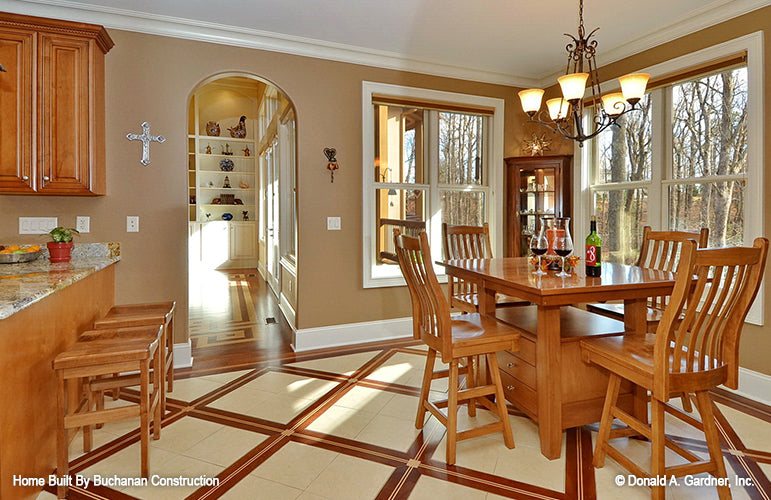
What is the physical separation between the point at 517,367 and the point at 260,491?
1425 millimetres

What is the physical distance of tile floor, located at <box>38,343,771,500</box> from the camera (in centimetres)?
184

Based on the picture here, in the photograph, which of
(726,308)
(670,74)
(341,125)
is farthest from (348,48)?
(726,308)

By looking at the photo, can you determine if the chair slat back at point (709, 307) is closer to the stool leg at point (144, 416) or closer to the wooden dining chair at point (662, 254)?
the wooden dining chair at point (662, 254)

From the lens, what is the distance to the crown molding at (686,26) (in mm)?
2934

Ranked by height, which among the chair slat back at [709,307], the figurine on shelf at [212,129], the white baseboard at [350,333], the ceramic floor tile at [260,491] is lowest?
the ceramic floor tile at [260,491]

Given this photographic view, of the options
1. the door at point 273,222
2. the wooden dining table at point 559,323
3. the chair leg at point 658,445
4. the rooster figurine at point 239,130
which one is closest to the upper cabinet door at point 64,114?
the door at point 273,222

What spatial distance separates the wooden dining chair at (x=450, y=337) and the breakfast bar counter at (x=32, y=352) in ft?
5.14

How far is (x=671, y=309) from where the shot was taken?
5.13ft

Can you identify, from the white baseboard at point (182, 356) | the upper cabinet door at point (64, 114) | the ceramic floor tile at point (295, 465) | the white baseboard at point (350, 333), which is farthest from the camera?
the white baseboard at point (350, 333)

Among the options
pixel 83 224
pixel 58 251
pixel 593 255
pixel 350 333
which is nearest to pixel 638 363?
pixel 593 255

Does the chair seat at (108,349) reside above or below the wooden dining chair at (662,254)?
below

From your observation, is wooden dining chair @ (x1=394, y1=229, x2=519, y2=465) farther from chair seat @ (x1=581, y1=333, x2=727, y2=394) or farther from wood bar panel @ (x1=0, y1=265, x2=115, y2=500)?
wood bar panel @ (x1=0, y1=265, x2=115, y2=500)

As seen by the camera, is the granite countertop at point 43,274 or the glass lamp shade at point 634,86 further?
the glass lamp shade at point 634,86

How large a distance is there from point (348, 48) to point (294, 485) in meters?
3.47
